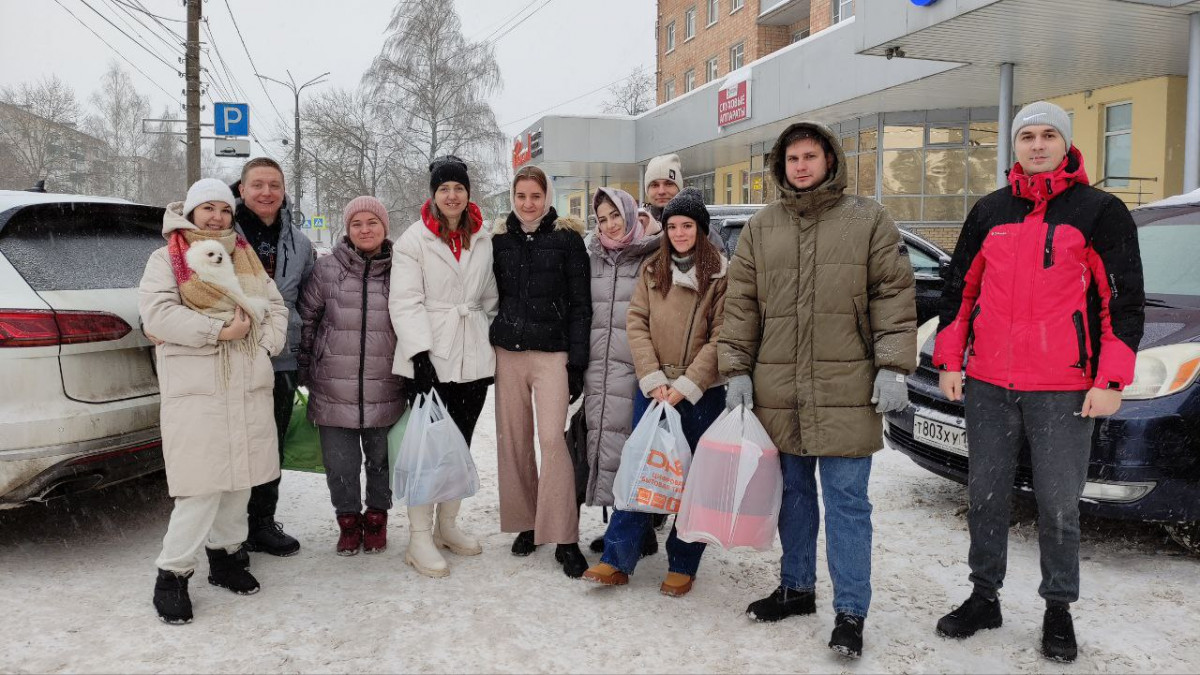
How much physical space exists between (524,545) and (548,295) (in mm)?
1205

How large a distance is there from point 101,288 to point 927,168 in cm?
1721

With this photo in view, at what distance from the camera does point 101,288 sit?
355cm

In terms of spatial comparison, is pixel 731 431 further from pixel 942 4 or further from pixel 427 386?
pixel 942 4

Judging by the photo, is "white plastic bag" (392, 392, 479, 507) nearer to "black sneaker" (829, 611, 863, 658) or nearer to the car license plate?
"black sneaker" (829, 611, 863, 658)

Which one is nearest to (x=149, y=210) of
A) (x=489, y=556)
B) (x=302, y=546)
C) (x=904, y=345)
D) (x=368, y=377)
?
(x=368, y=377)

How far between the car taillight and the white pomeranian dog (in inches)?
23.7

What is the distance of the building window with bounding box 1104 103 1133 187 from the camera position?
1395 cm

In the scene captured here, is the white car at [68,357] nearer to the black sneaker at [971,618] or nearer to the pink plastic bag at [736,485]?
the pink plastic bag at [736,485]

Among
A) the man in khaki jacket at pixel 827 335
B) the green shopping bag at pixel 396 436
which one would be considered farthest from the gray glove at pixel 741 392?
the green shopping bag at pixel 396 436

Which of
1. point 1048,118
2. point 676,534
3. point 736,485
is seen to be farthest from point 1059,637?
point 1048,118

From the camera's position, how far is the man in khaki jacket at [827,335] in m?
2.86

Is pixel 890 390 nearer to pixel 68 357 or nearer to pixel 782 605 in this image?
pixel 782 605

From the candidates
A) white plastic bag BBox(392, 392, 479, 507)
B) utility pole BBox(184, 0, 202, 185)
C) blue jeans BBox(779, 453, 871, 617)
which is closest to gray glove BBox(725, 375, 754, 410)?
blue jeans BBox(779, 453, 871, 617)

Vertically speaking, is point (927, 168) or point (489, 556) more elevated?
point (927, 168)
